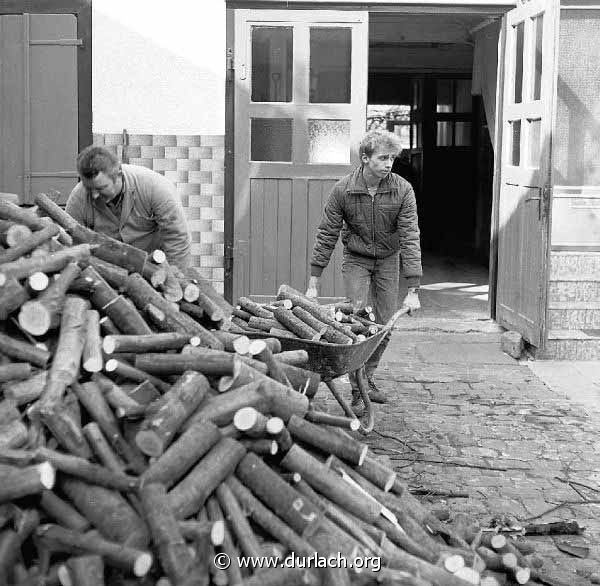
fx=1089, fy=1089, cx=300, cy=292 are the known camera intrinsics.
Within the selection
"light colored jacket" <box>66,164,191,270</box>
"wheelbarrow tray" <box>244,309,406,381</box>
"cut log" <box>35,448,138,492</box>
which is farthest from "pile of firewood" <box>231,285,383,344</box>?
"cut log" <box>35,448,138,492</box>

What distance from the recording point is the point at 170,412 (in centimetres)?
425

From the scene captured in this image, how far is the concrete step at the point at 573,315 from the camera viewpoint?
966 cm

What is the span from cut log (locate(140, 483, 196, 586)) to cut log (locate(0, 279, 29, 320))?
4.11 feet

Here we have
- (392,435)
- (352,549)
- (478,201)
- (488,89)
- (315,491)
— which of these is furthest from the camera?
(478,201)

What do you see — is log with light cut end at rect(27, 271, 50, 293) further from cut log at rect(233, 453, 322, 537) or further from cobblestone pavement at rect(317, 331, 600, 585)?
cobblestone pavement at rect(317, 331, 600, 585)

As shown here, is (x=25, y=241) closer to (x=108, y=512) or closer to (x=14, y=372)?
(x=14, y=372)

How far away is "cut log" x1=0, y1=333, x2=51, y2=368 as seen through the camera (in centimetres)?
461

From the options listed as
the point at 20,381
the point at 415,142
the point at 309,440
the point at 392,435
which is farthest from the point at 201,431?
the point at 415,142

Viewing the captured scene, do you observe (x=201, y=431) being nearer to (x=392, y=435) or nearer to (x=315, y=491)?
(x=315, y=491)

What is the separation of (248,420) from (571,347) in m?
5.73

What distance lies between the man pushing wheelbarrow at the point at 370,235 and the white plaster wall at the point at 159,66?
234cm

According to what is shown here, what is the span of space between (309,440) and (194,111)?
5573 millimetres

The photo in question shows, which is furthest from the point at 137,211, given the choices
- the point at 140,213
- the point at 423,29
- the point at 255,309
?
the point at 423,29

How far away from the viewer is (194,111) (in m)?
9.59
